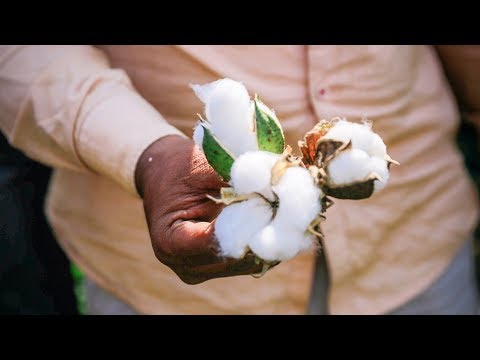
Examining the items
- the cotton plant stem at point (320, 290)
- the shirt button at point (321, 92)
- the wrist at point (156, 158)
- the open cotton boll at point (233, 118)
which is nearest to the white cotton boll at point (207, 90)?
the open cotton boll at point (233, 118)

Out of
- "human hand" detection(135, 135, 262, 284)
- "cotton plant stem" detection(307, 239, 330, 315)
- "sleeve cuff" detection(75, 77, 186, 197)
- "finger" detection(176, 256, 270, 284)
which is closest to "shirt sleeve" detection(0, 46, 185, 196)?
Result: "sleeve cuff" detection(75, 77, 186, 197)

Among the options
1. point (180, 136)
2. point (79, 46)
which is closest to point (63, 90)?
point (79, 46)

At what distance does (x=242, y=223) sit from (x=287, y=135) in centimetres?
47

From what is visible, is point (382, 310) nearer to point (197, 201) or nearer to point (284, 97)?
point (284, 97)

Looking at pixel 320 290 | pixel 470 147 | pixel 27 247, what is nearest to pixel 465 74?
pixel 470 147

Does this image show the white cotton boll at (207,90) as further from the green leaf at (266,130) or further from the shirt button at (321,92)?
the shirt button at (321,92)

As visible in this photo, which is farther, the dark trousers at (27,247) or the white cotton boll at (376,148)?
the dark trousers at (27,247)

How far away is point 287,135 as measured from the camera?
1060 mm

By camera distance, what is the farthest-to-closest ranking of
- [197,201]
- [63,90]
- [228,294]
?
[228,294] < [63,90] < [197,201]

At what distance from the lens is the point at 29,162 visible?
4.91ft

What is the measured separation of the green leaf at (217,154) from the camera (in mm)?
653

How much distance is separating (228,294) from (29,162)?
0.69m

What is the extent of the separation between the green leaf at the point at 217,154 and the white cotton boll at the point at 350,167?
0.12 meters

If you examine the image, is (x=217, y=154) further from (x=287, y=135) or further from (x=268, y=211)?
(x=287, y=135)
